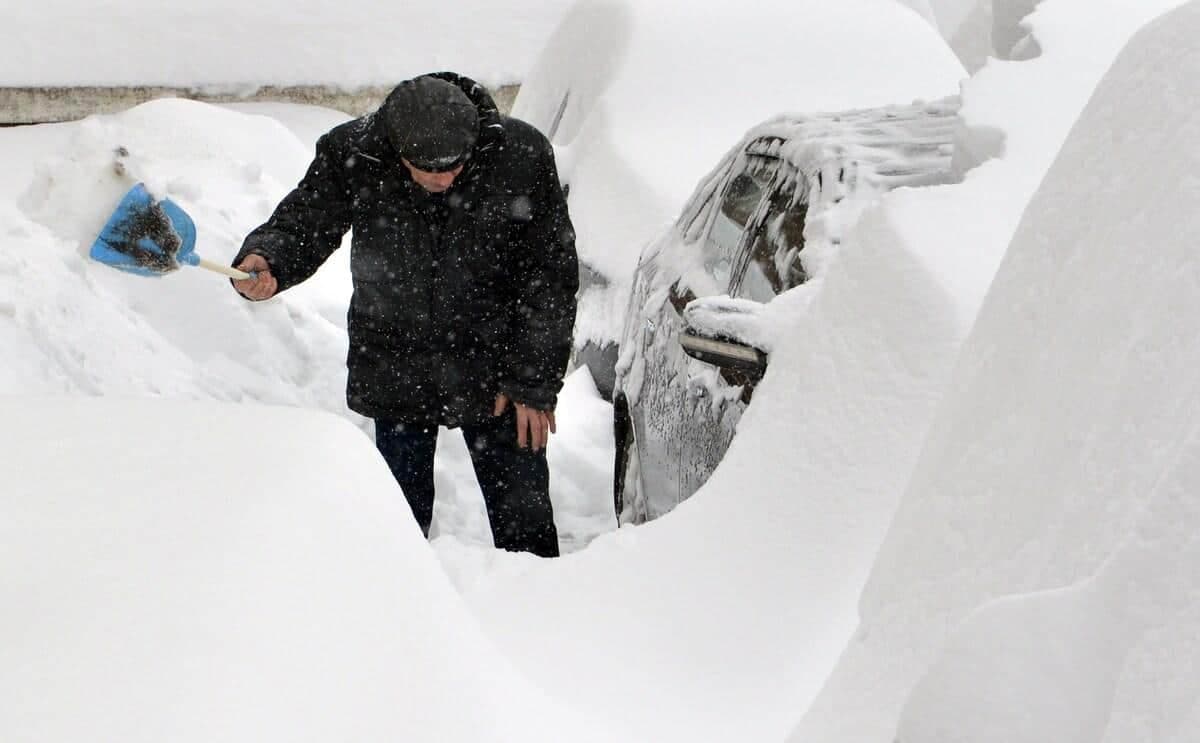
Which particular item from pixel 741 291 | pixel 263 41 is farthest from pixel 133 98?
pixel 741 291

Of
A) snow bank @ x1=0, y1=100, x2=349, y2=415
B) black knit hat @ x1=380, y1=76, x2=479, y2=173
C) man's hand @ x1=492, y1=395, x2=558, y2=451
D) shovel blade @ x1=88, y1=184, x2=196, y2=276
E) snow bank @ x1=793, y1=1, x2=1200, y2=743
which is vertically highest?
snow bank @ x1=793, y1=1, x2=1200, y2=743

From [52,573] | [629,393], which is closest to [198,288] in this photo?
[629,393]

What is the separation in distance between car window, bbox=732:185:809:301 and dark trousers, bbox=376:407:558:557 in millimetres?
737

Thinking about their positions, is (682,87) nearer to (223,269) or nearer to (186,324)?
(186,324)

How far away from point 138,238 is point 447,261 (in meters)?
0.76

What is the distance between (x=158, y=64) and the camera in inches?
489

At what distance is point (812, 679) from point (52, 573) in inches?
49.3

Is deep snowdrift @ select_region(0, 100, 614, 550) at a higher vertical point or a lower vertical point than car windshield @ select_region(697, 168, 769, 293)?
lower

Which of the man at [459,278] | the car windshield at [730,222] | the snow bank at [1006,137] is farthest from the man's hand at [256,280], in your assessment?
the snow bank at [1006,137]

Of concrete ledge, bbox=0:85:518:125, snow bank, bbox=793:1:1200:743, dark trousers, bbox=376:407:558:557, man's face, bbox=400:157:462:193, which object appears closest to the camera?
snow bank, bbox=793:1:1200:743

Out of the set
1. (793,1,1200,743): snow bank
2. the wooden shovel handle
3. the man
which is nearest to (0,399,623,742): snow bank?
(793,1,1200,743): snow bank

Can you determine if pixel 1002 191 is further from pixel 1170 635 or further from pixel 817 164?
pixel 1170 635

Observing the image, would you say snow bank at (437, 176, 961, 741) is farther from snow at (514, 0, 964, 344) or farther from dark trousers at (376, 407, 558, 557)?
snow at (514, 0, 964, 344)

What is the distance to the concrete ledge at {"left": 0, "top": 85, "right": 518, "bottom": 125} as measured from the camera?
1157 cm
